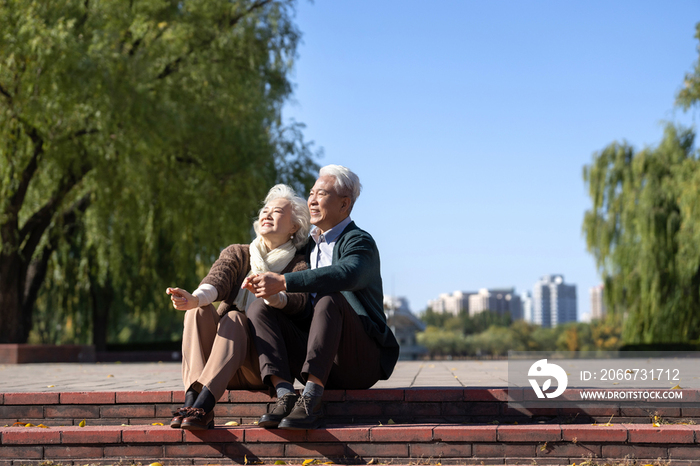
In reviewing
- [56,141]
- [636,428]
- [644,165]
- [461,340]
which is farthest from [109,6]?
[461,340]

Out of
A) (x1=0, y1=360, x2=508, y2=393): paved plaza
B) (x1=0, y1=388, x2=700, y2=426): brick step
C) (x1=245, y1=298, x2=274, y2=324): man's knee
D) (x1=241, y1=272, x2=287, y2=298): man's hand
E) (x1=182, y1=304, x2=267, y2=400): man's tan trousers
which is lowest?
(x1=0, y1=360, x2=508, y2=393): paved plaza

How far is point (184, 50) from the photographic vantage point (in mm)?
12750

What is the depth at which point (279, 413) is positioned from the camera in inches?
123

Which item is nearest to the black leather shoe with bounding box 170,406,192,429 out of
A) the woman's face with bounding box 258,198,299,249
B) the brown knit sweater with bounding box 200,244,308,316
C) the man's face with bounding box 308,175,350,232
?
the brown knit sweater with bounding box 200,244,308,316

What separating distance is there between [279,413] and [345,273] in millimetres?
746

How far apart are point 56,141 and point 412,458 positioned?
9.59 m

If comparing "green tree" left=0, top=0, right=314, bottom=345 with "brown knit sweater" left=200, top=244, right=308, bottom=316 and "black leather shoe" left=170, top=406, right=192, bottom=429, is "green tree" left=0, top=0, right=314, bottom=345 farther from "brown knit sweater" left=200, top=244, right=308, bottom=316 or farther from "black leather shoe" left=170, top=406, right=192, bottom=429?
"black leather shoe" left=170, top=406, right=192, bottom=429

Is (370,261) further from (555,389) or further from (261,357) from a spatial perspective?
(555,389)

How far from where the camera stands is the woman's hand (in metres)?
3.12

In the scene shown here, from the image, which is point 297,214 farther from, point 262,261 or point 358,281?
point 358,281

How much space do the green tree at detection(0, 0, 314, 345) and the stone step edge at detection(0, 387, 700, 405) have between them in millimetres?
7896

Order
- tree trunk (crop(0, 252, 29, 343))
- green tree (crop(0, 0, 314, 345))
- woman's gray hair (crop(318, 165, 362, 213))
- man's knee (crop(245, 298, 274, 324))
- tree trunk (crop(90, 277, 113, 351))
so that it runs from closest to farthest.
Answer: man's knee (crop(245, 298, 274, 324))
woman's gray hair (crop(318, 165, 362, 213))
green tree (crop(0, 0, 314, 345))
tree trunk (crop(0, 252, 29, 343))
tree trunk (crop(90, 277, 113, 351))

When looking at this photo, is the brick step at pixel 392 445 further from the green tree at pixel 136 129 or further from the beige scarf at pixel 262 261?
the green tree at pixel 136 129

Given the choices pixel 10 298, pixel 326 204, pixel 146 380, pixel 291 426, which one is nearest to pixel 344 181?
pixel 326 204
